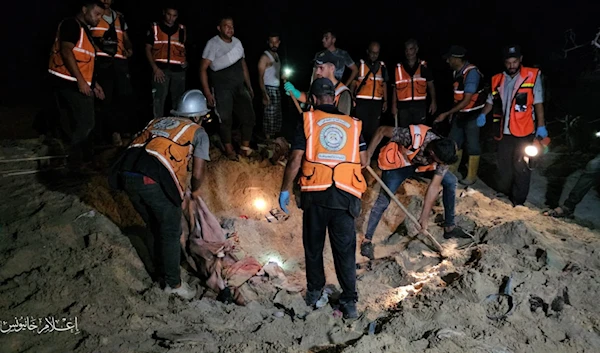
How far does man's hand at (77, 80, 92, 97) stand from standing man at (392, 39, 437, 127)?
4334 mm

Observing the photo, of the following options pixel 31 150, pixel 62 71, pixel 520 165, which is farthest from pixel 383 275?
pixel 31 150

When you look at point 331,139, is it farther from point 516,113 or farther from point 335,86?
point 516,113

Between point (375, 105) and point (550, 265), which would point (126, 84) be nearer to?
point (375, 105)

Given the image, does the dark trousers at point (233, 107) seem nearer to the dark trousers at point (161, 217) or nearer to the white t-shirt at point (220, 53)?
the white t-shirt at point (220, 53)

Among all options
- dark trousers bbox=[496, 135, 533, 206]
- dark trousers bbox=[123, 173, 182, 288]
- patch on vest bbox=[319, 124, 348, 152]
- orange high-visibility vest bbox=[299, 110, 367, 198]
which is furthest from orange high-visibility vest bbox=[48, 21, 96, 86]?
dark trousers bbox=[496, 135, 533, 206]

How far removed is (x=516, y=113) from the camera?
5.04 meters

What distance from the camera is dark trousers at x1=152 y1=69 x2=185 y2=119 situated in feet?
16.8

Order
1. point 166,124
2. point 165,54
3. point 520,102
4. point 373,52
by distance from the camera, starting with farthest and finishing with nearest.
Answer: point 373,52 → point 165,54 → point 520,102 → point 166,124

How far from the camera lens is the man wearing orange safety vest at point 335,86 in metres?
4.62

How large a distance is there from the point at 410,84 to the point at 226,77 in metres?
2.84

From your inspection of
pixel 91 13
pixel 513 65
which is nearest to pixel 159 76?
pixel 91 13

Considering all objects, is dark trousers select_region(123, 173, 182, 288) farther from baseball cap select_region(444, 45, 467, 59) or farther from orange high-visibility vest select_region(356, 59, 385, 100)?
baseball cap select_region(444, 45, 467, 59)

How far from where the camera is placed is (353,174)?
10.3 feet

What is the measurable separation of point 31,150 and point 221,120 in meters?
2.61
